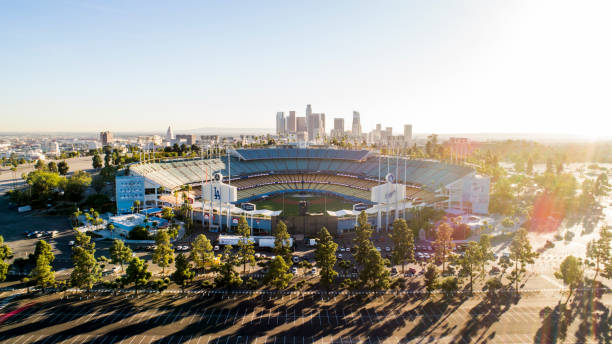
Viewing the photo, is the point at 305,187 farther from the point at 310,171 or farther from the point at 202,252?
the point at 202,252

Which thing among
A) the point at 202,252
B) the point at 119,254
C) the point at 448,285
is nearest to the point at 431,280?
the point at 448,285

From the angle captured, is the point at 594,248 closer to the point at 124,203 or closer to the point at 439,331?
the point at 439,331

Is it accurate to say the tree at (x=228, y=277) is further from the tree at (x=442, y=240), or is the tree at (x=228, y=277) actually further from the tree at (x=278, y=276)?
the tree at (x=442, y=240)

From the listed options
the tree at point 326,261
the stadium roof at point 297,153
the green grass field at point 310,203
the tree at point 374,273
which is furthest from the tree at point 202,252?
A: the stadium roof at point 297,153

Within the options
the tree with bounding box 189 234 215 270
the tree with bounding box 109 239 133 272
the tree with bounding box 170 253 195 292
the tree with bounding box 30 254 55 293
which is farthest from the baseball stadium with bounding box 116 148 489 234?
the tree with bounding box 30 254 55 293

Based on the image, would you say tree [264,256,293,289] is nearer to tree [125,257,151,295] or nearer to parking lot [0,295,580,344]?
parking lot [0,295,580,344]
